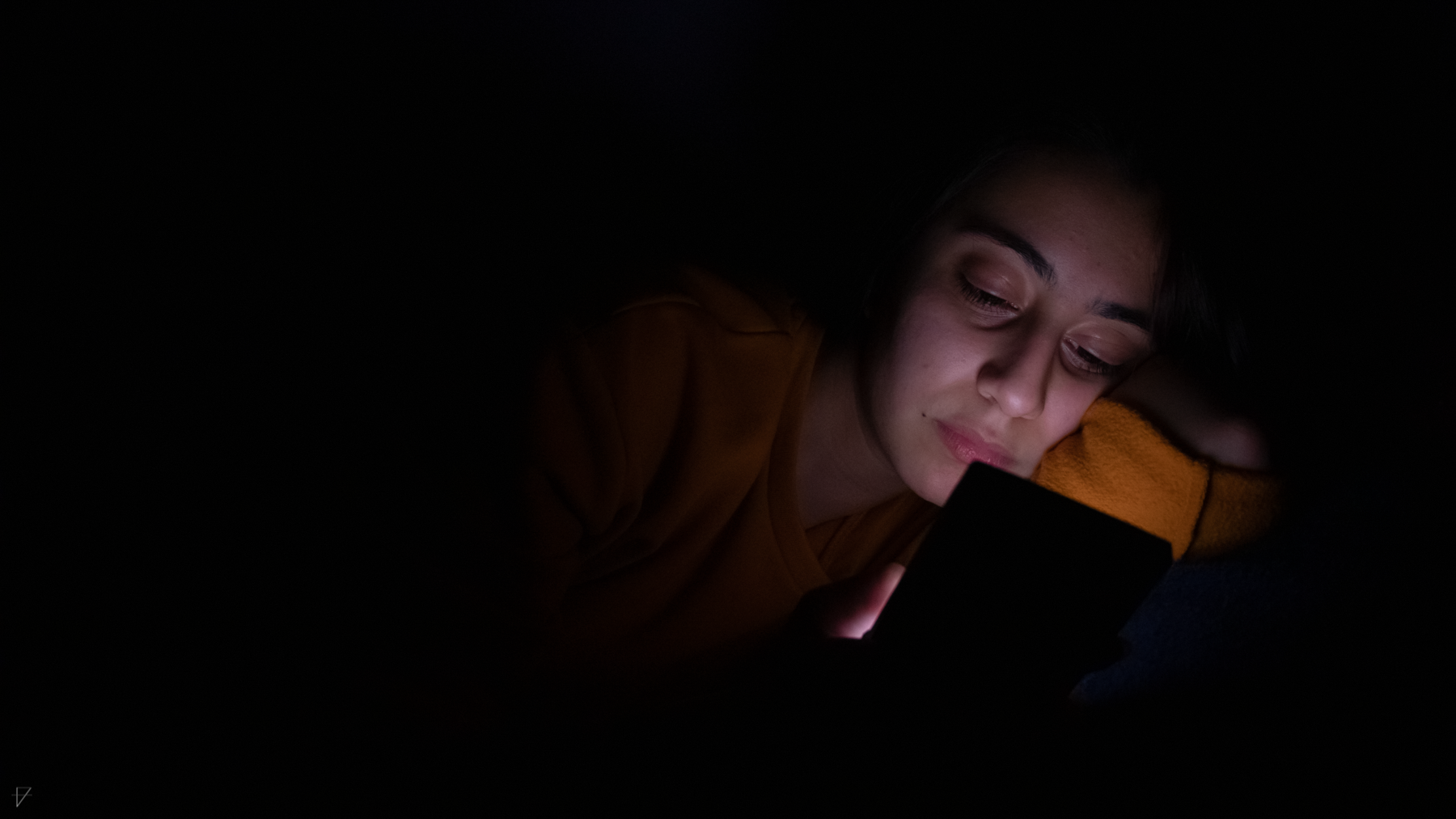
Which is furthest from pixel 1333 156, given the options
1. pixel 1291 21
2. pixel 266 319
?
pixel 266 319

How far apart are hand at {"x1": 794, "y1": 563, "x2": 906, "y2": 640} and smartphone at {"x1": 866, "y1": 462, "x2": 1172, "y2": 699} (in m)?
0.15

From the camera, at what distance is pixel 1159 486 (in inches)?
27.8

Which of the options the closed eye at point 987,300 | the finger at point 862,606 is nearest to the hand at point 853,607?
the finger at point 862,606

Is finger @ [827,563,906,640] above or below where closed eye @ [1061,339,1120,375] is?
below

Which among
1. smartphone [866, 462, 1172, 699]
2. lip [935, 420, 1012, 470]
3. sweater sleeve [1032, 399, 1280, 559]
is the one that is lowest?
smartphone [866, 462, 1172, 699]

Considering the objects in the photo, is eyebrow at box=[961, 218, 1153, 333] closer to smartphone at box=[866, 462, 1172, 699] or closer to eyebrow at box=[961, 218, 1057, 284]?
eyebrow at box=[961, 218, 1057, 284]

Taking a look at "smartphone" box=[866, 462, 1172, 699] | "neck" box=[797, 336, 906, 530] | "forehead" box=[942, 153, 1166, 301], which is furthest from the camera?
"neck" box=[797, 336, 906, 530]

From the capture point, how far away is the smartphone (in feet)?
1.59

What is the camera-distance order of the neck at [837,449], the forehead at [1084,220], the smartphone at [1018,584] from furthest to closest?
1. the neck at [837,449]
2. the forehead at [1084,220]
3. the smartphone at [1018,584]

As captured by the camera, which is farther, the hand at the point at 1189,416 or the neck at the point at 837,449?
the neck at the point at 837,449

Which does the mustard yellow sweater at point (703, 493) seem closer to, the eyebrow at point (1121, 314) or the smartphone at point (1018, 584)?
the eyebrow at point (1121, 314)

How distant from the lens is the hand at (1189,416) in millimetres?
711

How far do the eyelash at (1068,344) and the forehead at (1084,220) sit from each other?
5 centimetres

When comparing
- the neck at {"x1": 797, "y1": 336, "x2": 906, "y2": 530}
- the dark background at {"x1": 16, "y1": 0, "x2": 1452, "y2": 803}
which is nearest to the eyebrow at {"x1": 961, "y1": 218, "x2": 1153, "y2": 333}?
the dark background at {"x1": 16, "y1": 0, "x2": 1452, "y2": 803}
